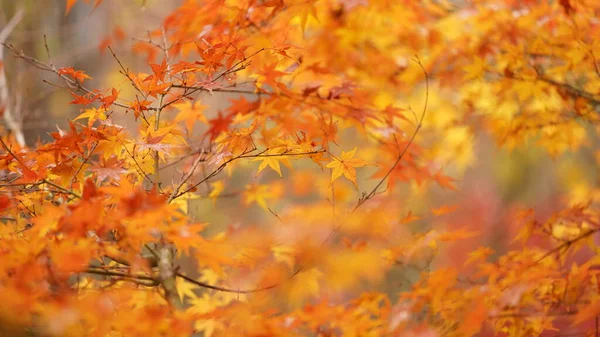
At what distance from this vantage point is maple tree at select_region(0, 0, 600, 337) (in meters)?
1.75

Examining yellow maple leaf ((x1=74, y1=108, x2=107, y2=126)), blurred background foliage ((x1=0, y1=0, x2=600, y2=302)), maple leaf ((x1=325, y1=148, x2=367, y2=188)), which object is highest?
yellow maple leaf ((x1=74, y1=108, x2=107, y2=126))

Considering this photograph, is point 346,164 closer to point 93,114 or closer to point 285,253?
point 285,253

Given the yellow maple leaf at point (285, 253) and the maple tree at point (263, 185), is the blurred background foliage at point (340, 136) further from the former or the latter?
the yellow maple leaf at point (285, 253)

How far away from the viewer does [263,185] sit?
320cm

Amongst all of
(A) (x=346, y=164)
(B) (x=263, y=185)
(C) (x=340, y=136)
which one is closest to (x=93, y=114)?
(A) (x=346, y=164)

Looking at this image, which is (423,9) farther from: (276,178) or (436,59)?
(276,178)

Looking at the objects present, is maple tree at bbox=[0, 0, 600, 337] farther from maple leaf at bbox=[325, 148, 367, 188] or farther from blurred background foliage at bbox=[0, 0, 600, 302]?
blurred background foliage at bbox=[0, 0, 600, 302]

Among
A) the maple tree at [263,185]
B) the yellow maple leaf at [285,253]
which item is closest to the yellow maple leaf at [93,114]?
the maple tree at [263,185]

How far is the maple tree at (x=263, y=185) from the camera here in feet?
5.74

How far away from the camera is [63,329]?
1.50m

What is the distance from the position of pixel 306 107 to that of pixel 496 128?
2.11 meters

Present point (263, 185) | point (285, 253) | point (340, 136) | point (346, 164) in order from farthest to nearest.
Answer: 1. point (340, 136)
2. point (263, 185)
3. point (285, 253)
4. point (346, 164)

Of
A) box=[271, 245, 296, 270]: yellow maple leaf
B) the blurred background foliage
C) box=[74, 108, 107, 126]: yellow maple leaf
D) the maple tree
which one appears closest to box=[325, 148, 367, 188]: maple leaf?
the maple tree

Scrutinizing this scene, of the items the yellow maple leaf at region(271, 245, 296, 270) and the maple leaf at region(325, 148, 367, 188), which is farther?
the yellow maple leaf at region(271, 245, 296, 270)
